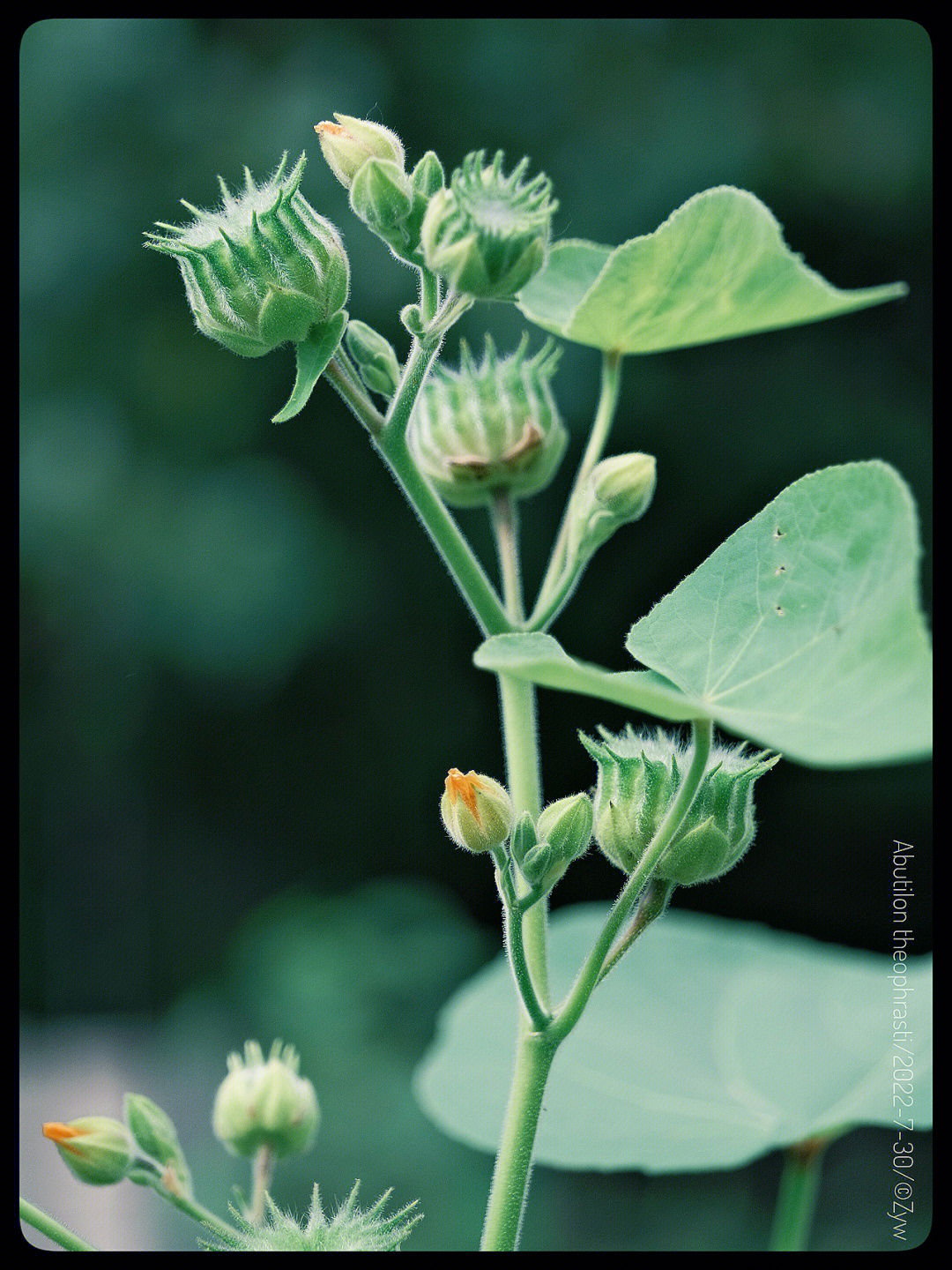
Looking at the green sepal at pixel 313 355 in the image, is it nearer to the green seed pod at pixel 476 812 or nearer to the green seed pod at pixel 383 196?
the green seed pod at pixel 383 196

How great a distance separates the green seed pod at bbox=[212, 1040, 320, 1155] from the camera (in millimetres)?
873

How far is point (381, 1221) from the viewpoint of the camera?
71 cm

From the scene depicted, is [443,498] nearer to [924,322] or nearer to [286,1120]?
[286,1120]

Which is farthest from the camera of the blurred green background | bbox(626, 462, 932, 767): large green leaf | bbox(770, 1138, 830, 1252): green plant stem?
the blurred green background

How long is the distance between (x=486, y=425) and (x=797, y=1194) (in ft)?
Result: 2.20

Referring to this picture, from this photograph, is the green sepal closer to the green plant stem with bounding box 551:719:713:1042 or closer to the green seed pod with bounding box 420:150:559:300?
the green seed pod with bounding box 420:150:559:300

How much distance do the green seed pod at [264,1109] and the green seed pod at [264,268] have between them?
48 centimetres

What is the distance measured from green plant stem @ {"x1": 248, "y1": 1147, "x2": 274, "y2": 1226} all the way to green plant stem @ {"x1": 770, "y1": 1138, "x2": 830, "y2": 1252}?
0.39 meters

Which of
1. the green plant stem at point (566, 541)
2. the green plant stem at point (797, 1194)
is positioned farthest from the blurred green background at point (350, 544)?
the green plant stem at point (566, 541)

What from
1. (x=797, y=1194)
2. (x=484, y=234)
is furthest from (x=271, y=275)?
(x=797, y=1194)

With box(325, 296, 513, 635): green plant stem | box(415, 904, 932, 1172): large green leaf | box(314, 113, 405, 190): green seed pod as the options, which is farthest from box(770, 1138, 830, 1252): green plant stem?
box(314, 113, 405, 190): green seed pod

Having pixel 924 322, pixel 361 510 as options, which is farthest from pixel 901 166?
pixel 361 510

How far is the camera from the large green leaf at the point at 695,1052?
3.60 feet

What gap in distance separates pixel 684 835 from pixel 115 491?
69.8 inches
